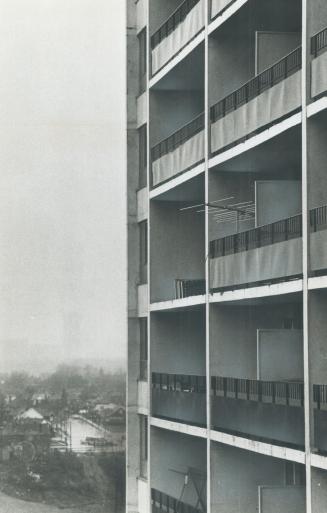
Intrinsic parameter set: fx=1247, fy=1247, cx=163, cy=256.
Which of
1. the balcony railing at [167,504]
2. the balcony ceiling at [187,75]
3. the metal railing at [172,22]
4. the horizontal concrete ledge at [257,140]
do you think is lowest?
the balcony railing at [167,504]

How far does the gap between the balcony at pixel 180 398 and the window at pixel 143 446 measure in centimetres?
207

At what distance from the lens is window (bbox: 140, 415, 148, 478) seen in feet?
115

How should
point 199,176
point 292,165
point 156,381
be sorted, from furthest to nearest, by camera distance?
point 156,381 < point 199,176 < point 292,165

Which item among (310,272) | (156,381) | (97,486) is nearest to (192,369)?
(156,381)

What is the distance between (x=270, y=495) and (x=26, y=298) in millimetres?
11472

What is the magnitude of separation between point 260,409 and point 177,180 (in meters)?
8.15

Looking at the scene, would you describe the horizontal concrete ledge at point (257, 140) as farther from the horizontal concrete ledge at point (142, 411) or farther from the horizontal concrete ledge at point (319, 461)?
the horizontal concrete ledge at point (142, 411)

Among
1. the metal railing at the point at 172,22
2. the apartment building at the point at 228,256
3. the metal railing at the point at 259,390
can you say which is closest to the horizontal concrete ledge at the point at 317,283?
the apartment building at the point at 228,256

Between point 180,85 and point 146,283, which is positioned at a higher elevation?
point 180,85

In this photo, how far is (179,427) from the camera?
30.8 m

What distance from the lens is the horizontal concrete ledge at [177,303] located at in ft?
96.5

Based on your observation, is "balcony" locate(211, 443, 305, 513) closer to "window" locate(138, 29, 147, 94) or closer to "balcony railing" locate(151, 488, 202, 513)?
"balcony railing" locate(151, 488, 202, 513)

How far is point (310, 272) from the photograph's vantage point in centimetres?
2206

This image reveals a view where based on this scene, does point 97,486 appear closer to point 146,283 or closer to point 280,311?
point 146,283
